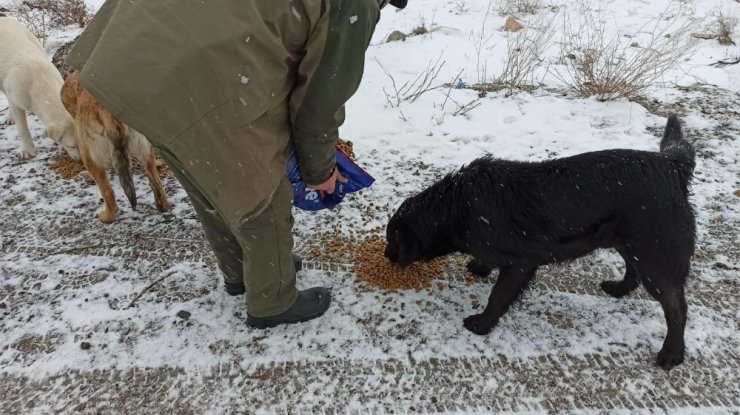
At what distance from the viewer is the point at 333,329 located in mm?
2656

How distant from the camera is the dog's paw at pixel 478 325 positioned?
8.66 ft

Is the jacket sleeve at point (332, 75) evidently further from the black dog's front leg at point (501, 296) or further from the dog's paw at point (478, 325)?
the dog's paw at point (478, 325)

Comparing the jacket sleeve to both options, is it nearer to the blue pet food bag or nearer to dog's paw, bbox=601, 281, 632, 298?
the blue pet food bag

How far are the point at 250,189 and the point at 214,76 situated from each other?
1.49 feet

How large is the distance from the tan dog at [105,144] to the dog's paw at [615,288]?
3.31 meters

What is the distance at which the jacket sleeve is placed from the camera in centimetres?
156

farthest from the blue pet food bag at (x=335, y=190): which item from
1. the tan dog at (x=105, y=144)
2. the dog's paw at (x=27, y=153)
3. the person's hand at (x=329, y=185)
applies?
the dog's paw at (x=27, y=153)

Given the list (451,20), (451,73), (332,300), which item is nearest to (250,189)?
(332,300)

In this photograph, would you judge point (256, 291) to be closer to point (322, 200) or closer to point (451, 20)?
point (322, 200)

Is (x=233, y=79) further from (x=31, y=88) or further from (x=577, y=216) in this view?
(x=31, y=88)

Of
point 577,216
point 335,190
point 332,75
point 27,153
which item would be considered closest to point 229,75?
point 332,75

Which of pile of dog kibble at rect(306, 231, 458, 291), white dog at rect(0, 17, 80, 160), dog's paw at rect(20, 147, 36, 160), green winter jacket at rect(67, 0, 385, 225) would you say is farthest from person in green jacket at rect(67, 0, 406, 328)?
dog's paw at rect(20, 147, 36, 160)

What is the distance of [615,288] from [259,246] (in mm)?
2309

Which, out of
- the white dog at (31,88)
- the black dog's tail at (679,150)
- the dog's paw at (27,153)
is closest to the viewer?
the black dog's tail at (679,150)
